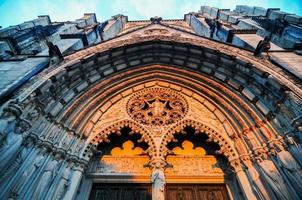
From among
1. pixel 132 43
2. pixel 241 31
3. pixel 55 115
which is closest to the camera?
pixel 55 115

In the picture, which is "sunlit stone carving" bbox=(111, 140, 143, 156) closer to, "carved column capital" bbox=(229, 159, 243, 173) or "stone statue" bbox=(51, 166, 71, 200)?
"stone statue" bbox=(51, 166, 71, 200)

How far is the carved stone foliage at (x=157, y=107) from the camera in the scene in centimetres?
555

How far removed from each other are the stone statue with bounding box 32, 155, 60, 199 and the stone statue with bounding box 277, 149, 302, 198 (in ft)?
12.8

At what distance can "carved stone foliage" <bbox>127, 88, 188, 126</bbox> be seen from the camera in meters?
5.55

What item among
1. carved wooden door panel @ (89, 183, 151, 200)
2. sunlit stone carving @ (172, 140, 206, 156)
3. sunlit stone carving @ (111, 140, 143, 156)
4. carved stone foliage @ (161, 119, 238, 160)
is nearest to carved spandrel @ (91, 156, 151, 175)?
sunlit stone carving @ (111, 140, 143, 156)

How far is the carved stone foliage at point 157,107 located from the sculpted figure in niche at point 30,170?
2.47m

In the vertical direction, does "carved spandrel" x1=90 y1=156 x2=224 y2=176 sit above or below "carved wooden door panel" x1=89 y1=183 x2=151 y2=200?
above

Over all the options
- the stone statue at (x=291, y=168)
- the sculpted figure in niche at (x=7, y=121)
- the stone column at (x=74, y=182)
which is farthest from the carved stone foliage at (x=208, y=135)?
the sculpted figure in niche at (x=7, y=121)

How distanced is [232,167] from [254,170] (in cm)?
48

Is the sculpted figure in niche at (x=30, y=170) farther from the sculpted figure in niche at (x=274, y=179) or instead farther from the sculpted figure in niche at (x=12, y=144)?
the sculpted figure in niche at (x=274, y=179)

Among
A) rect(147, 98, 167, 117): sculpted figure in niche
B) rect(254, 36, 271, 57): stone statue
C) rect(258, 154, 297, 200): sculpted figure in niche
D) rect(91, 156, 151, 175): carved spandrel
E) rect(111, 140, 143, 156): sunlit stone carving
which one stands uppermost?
rect(254, 36, 271, 57): stone statue

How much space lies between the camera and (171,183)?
456 centimetres

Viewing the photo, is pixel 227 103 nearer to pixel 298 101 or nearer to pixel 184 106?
pixel 184 106

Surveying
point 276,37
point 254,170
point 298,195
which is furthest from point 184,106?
point 276,37
